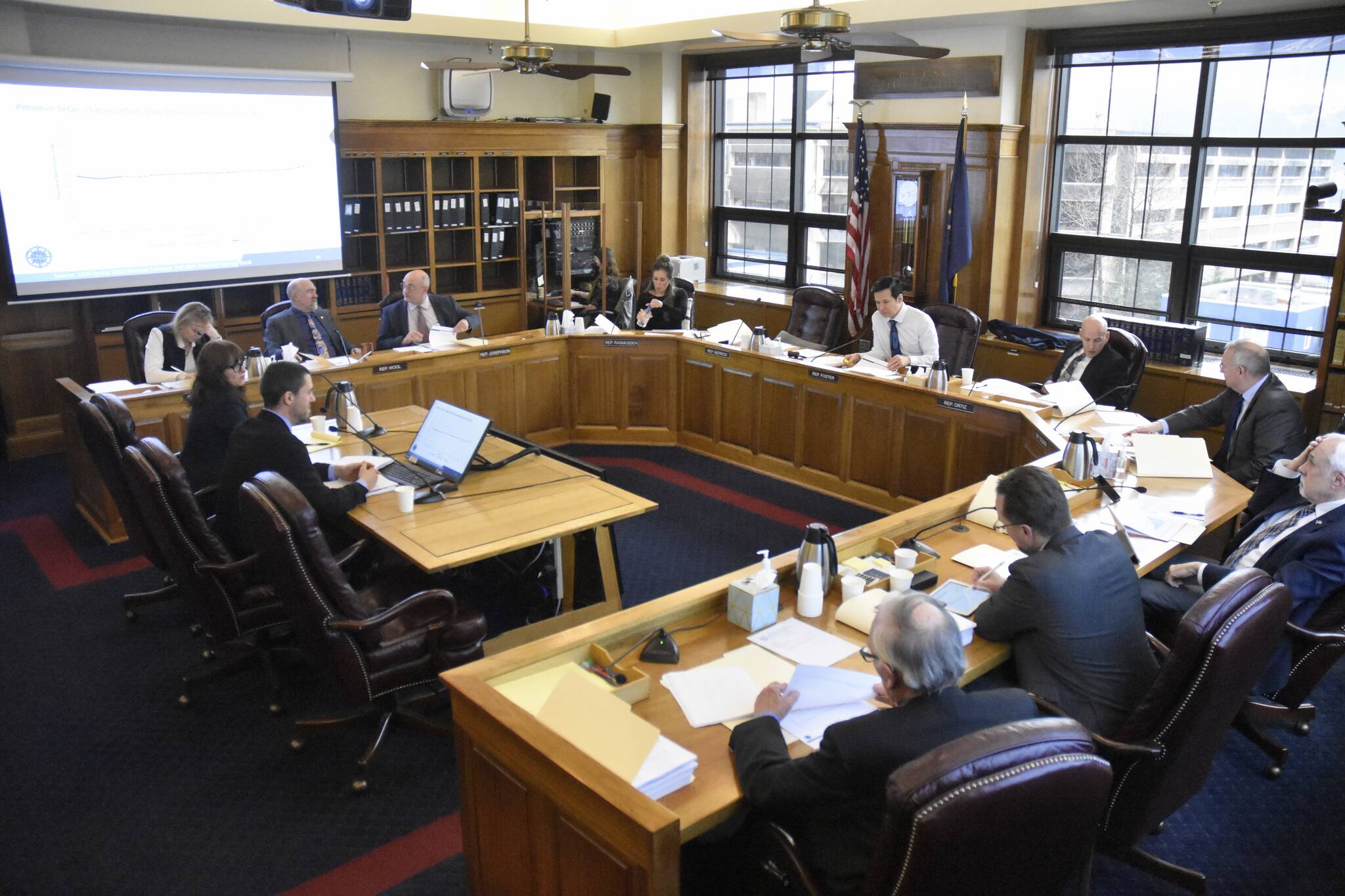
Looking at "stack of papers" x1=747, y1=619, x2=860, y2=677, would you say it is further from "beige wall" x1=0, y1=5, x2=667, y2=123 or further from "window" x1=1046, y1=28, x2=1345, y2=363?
"beige wall" x1=0, y1=5, x2=667, y2=123

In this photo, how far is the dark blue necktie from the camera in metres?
4.87

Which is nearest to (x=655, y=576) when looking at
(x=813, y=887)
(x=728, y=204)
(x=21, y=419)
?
(x=813, y=887)

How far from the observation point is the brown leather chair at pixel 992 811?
1.81 meters

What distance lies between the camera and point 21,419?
715 centimetres

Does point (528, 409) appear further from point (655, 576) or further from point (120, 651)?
point (120, 651)

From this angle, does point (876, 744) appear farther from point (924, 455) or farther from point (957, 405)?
point (924, 455)

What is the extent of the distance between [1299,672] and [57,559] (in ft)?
18.4

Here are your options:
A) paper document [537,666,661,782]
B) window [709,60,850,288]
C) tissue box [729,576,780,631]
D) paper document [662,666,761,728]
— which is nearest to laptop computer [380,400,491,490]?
tissue box [729,576,780,631]

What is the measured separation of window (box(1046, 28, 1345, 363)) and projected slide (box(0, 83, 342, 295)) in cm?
556

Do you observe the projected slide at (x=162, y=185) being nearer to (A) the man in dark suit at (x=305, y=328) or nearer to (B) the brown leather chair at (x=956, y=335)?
(A) the man in dark suit at (x=305, y=328)

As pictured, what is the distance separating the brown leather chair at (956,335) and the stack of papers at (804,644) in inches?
160

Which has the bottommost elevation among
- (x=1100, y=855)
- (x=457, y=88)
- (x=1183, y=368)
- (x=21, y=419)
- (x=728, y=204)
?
(x=1100, y=855)

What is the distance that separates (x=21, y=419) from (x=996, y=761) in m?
7.34

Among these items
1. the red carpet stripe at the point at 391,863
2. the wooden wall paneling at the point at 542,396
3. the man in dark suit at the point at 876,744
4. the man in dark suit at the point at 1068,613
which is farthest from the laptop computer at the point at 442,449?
the wooden wall paneling at the point at 542,396
